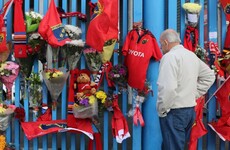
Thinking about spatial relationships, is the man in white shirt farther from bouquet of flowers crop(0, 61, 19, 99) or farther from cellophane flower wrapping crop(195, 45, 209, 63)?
bouquet of flowers crop(0, 61, 19, 99)

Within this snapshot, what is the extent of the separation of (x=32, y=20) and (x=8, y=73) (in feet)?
2.46

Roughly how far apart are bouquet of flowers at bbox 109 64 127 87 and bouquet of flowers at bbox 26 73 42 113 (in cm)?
95

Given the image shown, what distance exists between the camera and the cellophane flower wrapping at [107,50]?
504 centimetres

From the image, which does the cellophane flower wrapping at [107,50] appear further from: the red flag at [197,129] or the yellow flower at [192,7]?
the red flag at [197,129]

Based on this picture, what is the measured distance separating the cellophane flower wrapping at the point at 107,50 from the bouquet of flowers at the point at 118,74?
0.51ft

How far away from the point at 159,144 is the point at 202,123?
644mm

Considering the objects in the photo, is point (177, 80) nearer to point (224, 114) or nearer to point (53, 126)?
point (224, 114)

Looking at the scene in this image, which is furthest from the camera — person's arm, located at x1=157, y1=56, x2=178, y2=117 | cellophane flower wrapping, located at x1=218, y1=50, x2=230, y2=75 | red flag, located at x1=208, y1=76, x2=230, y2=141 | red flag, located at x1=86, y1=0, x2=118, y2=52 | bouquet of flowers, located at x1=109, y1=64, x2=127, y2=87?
cellophane flower wrapping, located at x1=218, y1=50, x2=230, y2=75

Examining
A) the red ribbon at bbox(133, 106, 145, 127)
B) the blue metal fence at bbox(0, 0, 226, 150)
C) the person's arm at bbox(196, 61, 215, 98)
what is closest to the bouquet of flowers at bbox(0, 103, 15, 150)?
the blue metal fence at bbox(0, 0, 226, 150)

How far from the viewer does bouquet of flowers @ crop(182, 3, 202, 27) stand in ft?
17.2

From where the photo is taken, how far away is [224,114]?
526 cm

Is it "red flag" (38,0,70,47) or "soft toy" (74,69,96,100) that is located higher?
"red flag" (38,0,70,47)

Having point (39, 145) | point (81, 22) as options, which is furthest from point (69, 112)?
point (81, 22)

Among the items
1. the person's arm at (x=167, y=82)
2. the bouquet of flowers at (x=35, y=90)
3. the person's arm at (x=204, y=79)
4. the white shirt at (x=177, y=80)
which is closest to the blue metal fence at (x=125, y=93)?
the bouquet of flowers at (x=35, y=90)
